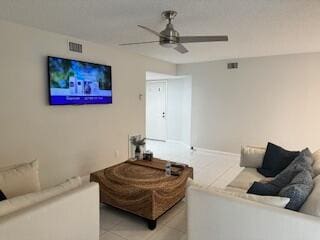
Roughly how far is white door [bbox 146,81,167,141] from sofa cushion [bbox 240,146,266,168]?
4148mm

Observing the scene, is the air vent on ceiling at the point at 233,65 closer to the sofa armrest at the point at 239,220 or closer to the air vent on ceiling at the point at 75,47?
the air vent on ceiling at the point at 75,47

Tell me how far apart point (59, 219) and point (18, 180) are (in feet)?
1.96

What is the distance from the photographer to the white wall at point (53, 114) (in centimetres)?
293

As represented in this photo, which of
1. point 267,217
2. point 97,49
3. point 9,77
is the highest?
point 97,49

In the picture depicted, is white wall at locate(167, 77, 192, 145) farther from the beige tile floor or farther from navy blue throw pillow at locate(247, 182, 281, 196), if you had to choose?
navy blue throw pillow at locate(247, 182, 281, 196)

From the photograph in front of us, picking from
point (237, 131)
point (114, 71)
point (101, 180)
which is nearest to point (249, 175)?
point (101, 180)

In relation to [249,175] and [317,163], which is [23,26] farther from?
[317,163]

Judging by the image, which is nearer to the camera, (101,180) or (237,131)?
(101,180)

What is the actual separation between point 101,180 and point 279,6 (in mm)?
2798

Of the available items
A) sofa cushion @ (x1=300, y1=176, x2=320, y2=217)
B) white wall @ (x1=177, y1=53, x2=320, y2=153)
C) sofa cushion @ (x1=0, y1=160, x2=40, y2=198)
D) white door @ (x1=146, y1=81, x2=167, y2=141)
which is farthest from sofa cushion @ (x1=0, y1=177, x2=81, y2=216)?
white door @ (x1=146, y1=81, x2=167, y2=141)

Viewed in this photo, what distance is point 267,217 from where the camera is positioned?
1481mm

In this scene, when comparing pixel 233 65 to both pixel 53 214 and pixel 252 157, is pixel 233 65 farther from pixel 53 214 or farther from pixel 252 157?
pixel 53 214

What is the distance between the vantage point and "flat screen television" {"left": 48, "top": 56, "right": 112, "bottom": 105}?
334 centimetres

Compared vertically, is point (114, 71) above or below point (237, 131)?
above
